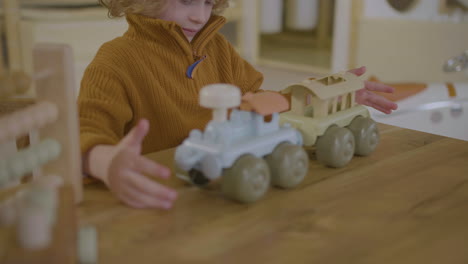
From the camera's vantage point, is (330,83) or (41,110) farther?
(330,83)

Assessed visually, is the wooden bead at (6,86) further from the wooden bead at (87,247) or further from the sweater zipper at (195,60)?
the sweater zipper at (195,60)

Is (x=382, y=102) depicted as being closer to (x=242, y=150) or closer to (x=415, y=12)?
(x=242, y=150)

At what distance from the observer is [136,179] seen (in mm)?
582

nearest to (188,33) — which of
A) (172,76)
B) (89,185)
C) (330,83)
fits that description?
(172,76)

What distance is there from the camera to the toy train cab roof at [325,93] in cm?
73

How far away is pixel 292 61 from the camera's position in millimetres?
2889

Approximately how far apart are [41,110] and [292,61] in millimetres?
2456

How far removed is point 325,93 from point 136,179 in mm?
315

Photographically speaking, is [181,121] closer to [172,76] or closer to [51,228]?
[172,76]

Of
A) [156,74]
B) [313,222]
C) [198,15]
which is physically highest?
[198,15]

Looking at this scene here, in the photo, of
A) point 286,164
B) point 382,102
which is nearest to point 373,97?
point 382,102

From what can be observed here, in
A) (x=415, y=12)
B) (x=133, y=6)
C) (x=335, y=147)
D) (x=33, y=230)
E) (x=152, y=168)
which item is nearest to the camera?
(x=33, y=230)

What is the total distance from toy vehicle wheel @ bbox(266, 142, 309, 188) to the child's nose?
0.41 metres

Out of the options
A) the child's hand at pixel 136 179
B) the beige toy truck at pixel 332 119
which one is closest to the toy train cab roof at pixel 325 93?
the beige toy truck at pixel 332 119
